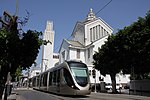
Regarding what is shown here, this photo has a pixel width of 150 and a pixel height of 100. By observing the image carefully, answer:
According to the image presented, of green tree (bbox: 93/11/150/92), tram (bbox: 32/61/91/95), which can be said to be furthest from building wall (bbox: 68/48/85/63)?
tram (bbox: 32/61/91/95)

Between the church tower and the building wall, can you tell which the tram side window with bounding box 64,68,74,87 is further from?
the church tower

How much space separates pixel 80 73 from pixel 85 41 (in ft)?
165

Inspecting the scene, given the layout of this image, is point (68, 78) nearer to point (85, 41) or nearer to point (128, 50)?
point (128, 50)

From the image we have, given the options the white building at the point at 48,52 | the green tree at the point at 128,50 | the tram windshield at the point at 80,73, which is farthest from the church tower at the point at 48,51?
the tram windshield at the point at 80,73

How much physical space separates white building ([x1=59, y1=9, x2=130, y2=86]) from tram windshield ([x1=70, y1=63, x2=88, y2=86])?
140 ft

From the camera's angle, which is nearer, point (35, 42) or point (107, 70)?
point (35, 42)

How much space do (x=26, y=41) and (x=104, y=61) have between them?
24922mm

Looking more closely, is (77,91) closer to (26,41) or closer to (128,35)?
(26,41)

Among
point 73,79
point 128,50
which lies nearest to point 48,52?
point 128,50

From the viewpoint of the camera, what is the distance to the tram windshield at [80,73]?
762 inches

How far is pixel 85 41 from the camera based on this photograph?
2758 inches

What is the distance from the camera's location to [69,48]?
66.1 metres

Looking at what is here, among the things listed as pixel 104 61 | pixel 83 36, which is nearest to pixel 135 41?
pixel 104 61

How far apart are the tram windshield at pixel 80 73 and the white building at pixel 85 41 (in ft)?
140
